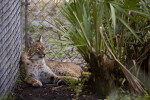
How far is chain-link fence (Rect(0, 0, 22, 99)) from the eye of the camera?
11.4 ft

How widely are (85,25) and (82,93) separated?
908mm

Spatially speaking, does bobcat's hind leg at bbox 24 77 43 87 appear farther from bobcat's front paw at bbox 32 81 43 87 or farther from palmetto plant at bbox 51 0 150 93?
palmetto plant at bbox 51 0 150 93

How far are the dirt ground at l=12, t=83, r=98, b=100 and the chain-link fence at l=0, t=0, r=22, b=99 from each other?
0.63 ft

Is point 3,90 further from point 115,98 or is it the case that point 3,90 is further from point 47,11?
point 47,11

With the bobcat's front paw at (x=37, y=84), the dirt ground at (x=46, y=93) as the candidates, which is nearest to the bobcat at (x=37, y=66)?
the bobcat's front paw at (x=37, y=84)

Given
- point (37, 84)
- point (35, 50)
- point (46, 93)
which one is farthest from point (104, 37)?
point (35, 50)

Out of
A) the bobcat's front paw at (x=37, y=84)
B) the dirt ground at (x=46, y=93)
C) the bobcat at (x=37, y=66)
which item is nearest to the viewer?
the dirt ground at (x=46, y=93)

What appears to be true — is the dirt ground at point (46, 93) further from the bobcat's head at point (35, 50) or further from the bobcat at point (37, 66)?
the bobcat's head at point (35, 50)

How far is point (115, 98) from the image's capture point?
3.45m

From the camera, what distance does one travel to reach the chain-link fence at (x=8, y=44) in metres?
3.47

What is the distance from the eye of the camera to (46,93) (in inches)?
163

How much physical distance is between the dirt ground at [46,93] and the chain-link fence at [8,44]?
0.19m

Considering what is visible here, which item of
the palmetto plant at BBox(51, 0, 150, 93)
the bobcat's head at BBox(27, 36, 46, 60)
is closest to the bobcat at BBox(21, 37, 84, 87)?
the bobcat's head at BBox(27, 36, 46, 60)

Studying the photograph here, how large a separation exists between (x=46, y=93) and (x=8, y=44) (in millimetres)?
890
